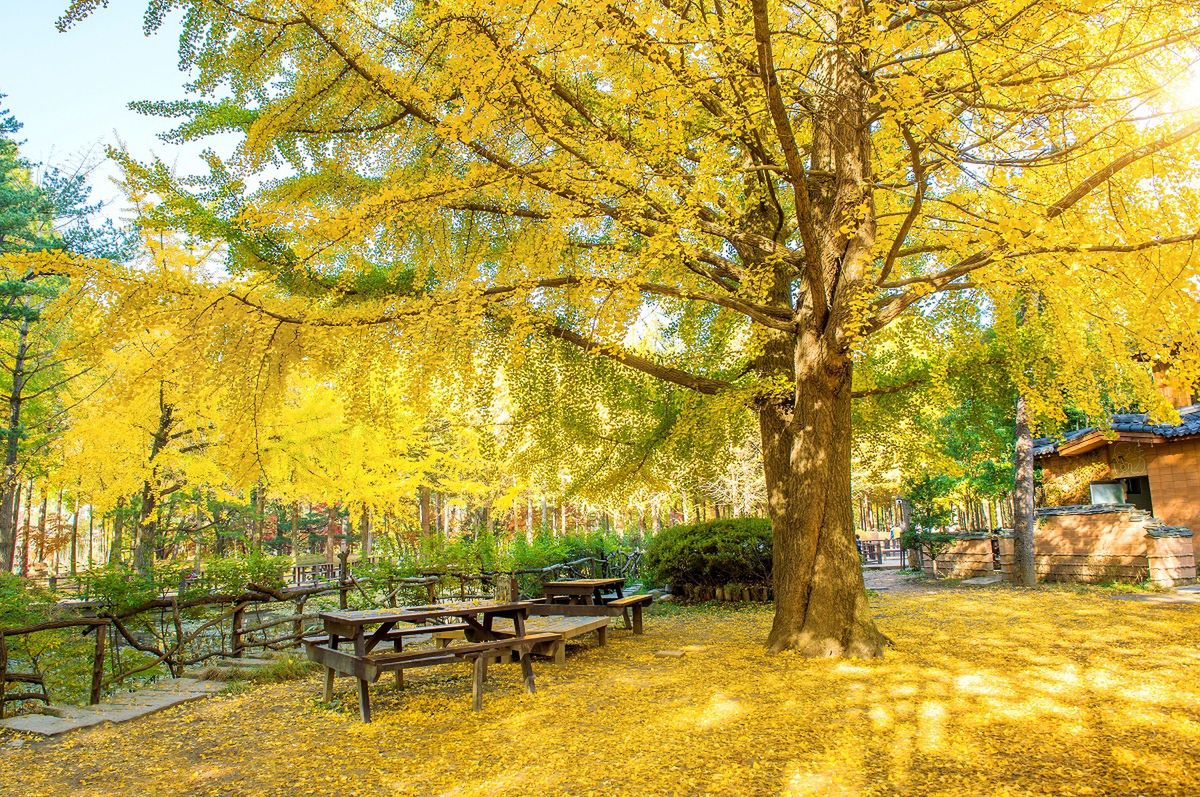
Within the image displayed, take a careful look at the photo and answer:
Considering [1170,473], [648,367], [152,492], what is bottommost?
[1170,473]

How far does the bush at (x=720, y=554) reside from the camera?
39.1ft

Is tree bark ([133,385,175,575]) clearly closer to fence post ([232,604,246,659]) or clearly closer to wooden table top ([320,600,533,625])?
fence post ([232,604,246,659])

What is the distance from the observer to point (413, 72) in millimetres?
7223

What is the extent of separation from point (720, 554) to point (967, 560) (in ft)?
23.0

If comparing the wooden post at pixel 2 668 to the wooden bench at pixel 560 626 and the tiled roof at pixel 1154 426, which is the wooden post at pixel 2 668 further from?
the tiled roof at pixel 1154 426

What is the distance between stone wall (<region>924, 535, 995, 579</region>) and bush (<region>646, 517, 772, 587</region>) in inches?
237

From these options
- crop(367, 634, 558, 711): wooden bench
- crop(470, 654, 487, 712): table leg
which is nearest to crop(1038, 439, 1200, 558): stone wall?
crop(367, 634, 558, 711): wooden bench

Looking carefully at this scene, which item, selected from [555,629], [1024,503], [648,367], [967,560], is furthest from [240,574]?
[967,560]

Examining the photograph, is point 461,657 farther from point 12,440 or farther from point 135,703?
point 12,440

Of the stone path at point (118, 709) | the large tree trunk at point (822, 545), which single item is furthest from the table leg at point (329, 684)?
the large tree trunk at point (822, 545)

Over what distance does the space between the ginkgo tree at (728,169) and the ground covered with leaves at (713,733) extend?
4.55ft

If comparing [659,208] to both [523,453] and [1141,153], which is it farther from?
[523,453]

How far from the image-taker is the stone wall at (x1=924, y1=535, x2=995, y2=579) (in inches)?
596

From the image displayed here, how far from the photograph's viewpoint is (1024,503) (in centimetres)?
1302
